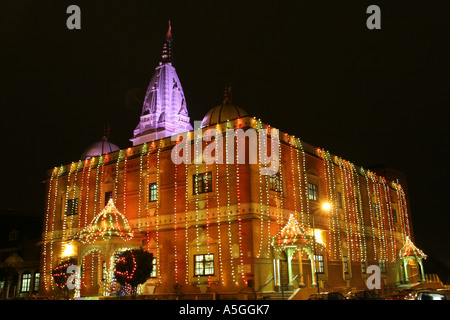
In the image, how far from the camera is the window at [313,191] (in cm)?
3159

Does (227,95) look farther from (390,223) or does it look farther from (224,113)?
(390,223)

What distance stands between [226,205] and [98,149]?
57.9ft

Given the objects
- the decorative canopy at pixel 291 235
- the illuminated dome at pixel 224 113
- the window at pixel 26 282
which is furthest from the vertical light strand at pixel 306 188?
the window at pixel 26 282

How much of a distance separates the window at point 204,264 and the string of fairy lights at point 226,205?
1.20 ft

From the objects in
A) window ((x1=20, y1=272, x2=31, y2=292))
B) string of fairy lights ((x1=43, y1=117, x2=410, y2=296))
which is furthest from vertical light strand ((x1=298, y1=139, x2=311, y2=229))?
window ((x1=20, y1=272, x2=31, y2=292))

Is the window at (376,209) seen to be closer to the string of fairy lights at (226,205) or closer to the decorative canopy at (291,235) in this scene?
the string of fairy lights at (226,205)

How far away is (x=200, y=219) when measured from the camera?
27.8 m

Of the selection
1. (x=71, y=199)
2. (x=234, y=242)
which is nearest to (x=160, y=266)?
(x=234, y=242)

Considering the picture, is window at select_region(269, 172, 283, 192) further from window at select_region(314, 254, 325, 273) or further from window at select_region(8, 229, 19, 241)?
window at select_region(8, 229, 19, 241)

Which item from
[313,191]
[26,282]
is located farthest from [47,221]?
[313,191]

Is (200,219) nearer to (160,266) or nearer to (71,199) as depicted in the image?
(160,266)

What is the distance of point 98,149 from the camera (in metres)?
40.2
